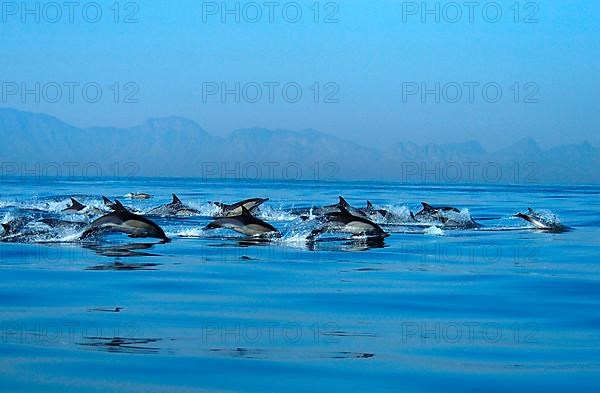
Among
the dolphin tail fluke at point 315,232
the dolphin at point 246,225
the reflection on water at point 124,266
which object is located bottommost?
the reflection on water at point 124,266

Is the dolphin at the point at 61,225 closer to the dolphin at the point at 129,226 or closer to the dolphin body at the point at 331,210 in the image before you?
the dolphin at the point at 129,226

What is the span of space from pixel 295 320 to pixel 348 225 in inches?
432

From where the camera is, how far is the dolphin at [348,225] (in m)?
18.8

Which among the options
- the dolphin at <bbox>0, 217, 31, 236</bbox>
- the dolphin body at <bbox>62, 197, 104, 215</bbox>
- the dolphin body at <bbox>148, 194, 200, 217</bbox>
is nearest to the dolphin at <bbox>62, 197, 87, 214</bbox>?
the dolphin body at <bbox>62, 197, 104, 215</bbox>

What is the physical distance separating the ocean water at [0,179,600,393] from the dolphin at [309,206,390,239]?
3631 mm

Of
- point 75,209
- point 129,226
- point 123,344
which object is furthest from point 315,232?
point 123,344

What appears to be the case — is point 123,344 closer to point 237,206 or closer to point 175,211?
point 237,206

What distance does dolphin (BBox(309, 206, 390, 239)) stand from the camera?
61.8 feet

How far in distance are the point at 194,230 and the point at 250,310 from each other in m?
11.5

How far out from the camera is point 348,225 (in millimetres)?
19000

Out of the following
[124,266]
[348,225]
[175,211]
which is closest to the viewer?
[124,266]

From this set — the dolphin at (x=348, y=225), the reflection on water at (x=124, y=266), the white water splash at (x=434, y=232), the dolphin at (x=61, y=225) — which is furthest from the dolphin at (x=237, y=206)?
the reflection on water at (x=124, y=266)

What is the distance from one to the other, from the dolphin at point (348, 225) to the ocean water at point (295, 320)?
3631 millimetres

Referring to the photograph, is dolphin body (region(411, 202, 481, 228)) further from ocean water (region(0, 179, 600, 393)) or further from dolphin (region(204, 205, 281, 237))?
ocean water (region(0, 179, 600, 393))
